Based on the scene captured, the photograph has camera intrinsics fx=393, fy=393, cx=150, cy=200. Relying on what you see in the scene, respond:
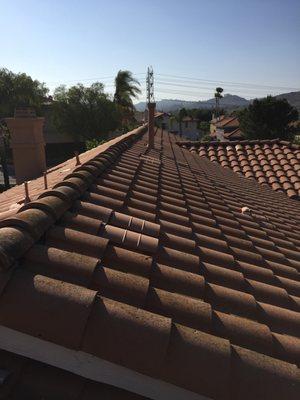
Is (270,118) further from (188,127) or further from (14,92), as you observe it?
(188,127)

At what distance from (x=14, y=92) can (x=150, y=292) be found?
40612 mm

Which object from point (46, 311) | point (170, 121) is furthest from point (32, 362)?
point (170, 121)

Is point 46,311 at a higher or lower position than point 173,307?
higher

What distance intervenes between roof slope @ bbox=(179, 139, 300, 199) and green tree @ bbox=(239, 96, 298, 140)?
3432 centimetres

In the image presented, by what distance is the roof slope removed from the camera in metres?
10.2

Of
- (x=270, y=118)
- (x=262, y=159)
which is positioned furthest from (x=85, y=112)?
(x=262, y=159)

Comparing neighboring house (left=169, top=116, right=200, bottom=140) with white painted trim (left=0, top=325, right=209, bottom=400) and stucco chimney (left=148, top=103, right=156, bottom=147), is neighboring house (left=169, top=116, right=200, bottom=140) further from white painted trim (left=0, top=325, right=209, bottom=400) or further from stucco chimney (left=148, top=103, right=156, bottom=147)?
white painted trim (left=0, top=325, right=209, bottom=400)

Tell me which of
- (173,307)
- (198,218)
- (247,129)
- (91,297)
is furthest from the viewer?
(247,129)

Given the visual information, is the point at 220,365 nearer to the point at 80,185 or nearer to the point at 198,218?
the point at 80,185

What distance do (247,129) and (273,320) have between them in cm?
4648

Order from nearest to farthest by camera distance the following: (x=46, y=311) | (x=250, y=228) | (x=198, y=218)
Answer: (x=46, y=311) < (x=198, y=218) < (x=250, y=228)

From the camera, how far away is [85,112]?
39969mm

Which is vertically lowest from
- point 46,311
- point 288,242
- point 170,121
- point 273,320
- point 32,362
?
point 170,121

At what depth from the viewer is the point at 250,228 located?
5070 millimetres
